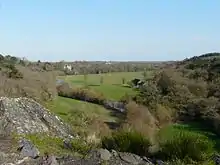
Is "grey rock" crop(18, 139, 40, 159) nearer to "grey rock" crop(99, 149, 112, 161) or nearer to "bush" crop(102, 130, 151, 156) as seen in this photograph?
"grey rock" crop(99, 149, 112, 161)

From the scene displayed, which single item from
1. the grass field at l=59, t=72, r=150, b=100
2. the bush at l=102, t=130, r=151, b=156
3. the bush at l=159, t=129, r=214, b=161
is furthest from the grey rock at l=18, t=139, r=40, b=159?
the grass field at l=59, t=72, r=150, b=100

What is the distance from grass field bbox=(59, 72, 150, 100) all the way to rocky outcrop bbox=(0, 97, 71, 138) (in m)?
42.3

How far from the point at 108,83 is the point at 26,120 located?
58629 mm

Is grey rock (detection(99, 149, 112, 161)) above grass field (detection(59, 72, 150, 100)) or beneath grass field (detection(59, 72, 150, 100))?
above

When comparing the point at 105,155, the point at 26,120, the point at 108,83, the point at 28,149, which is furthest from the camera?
the point at 108,83

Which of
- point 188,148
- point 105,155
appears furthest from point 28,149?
point 188,148

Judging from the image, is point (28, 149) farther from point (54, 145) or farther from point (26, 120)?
point (26, 120)

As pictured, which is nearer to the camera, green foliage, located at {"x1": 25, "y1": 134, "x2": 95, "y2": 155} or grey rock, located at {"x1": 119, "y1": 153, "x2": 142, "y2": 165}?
grey rock, located at {"x1": 119, "y1": 153, "x2": 142, "y2": 165}

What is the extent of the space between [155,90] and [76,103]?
10.3 metres

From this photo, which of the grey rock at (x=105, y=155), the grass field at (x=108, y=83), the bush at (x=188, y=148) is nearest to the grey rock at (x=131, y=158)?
the grey rock at (x=105, y=155)

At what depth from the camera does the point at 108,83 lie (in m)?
70.7

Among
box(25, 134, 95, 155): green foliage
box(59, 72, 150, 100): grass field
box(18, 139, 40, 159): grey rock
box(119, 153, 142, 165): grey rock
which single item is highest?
box(18, 139, 40, 159): grey rock

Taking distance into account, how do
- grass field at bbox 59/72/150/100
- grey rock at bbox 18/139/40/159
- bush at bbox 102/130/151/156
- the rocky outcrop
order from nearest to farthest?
grey rock at bbox 18/139/40/159, bush at bbox 102/130/151/156, the rocky outcrop, grass field at bbox 59/72/150/100

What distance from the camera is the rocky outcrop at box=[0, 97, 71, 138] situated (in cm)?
1130
